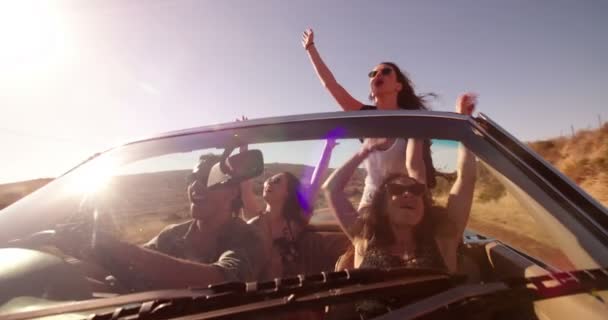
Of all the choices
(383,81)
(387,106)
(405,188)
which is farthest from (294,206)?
(383,81)

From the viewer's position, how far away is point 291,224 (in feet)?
6.43

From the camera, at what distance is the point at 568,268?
3.86 ft

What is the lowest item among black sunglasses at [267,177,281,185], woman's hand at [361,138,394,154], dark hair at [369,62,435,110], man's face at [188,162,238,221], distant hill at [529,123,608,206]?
distant hill at [529,123,608,206]

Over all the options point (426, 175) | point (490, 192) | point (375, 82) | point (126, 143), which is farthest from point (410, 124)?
point (375, 82)

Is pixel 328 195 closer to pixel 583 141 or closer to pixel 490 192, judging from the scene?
pixel 490 192

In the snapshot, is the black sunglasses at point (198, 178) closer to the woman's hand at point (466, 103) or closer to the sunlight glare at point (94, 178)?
the sunlight glare at point (94, 178)

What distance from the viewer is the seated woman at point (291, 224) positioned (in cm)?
169

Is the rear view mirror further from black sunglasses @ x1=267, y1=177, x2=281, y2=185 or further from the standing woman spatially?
the standing woman

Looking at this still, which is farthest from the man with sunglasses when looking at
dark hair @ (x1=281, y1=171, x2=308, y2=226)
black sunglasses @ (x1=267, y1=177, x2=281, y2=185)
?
dark hair @ (x1=281, y1=171, x2=308, y2=226)

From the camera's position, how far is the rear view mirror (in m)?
1.63

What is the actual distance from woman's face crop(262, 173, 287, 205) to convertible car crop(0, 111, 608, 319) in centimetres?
6

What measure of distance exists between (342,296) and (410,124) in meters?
0.74

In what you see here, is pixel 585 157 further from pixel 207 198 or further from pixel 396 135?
pixel 207 198

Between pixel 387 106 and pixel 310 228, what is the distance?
167 cm
